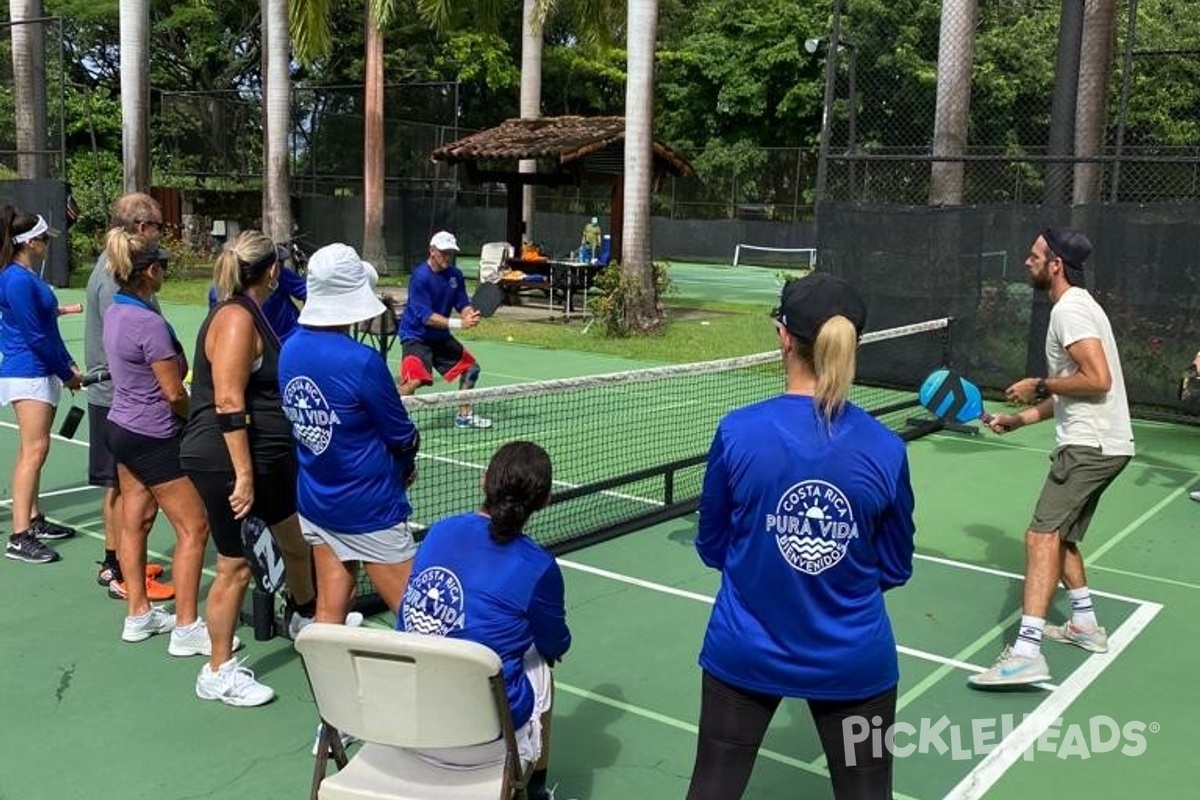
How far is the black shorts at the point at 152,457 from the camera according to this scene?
503cm

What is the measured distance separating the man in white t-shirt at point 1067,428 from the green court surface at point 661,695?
0.90 ft

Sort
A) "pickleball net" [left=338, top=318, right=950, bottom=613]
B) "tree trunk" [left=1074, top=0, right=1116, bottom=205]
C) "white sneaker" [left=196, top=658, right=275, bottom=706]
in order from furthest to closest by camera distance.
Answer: "tree trunk" [left=1074, top=0, right=1116, bottom=205]
"pickleball net" [left=338, top=318, right=950, bottom=613]
"white sneaker" [left=196, top=658, right=275, bottom=706]

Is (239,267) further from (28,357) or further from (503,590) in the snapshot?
(28,357)

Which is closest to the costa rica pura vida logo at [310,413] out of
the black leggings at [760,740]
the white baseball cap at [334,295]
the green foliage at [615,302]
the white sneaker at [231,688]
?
the white baseball cap at [334,295]

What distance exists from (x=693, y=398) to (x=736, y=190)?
2629 centimetres

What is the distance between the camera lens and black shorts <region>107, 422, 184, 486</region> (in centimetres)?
503

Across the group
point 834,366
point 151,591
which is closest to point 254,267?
point 151,591

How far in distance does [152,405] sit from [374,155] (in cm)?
2131

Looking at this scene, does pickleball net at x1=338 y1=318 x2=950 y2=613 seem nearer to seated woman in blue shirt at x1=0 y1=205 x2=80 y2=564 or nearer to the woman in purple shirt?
the woman in purple shirt

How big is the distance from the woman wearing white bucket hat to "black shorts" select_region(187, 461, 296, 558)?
1.23 ft

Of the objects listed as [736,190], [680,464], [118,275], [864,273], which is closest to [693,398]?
[864,273]

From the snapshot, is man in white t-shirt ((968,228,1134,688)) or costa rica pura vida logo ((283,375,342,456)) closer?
costa rica pura vida logo ((283,375,342,456))

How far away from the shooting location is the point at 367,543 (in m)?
4.32

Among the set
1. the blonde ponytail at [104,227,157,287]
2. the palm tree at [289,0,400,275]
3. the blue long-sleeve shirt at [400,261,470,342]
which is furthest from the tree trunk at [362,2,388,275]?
the blonde ponytail at [104,227,157,287]
